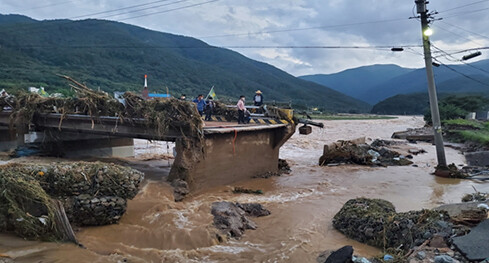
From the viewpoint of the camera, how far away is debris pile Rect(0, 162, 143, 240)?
559 centimetres

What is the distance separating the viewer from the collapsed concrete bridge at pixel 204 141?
974 cm

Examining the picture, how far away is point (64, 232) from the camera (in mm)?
5797

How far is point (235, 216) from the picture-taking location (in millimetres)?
7551

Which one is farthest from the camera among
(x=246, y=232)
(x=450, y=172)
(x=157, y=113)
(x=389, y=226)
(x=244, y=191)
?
(x=450, y=172)

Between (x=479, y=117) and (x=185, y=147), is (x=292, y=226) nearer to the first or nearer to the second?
(x=185, y=147)

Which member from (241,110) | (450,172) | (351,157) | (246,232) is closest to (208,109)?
(241,110)

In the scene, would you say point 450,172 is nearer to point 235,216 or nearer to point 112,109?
point 235,216

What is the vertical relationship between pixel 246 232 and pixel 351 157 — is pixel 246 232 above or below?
below

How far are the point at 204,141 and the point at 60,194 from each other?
425cm

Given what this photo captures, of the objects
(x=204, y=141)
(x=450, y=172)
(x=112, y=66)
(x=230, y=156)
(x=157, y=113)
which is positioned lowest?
(x=450, y=172)

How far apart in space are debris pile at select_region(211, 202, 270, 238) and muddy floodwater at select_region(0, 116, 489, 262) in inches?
6.9

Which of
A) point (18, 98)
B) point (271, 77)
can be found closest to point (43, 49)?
point (271, 77)

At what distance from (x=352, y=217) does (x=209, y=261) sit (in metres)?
3.23

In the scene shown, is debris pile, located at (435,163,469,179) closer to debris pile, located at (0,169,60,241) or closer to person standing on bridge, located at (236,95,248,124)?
person standing on bridge, located at (236,95,248,124)
